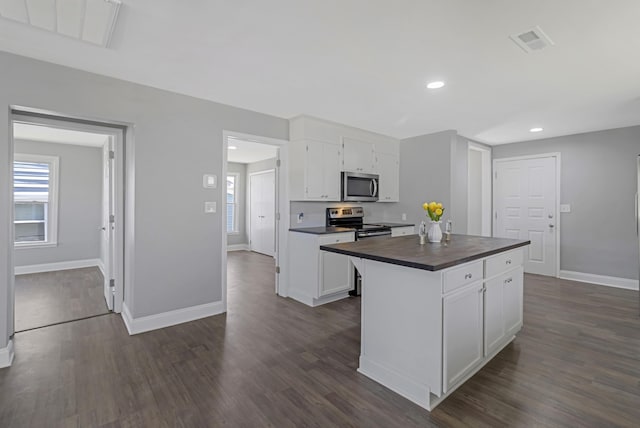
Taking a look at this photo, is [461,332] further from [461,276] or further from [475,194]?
[475,194]

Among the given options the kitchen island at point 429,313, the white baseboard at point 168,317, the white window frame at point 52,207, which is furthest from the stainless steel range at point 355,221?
the white window frame at point 52,207

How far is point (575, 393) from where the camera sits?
2.05 m

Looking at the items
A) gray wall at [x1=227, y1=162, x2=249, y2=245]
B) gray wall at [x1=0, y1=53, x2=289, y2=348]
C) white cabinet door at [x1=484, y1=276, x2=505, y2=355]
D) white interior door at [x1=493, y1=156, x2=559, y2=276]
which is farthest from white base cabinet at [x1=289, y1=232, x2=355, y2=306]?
gray wall at [x1=227, y1=162, x2=249, y2=245]

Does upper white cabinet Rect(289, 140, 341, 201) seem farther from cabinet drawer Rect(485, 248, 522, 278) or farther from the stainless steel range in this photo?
cabinet drawer Rect(485, 248, 522, 278)

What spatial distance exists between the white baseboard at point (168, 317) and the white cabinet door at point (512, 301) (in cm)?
286

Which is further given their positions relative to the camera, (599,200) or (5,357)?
(599,200)

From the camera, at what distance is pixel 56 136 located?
5.24 m

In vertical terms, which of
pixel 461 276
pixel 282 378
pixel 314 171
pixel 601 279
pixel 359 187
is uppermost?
pixel 314 171

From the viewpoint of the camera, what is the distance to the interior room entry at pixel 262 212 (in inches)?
294

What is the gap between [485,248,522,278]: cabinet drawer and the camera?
2344 mm

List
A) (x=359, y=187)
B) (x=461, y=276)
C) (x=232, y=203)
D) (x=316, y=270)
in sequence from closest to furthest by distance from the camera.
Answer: (x=461, y=276) < (x=316, y=270) < (x=359, y=187) < (x=232, y=203)

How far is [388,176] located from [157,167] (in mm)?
3514

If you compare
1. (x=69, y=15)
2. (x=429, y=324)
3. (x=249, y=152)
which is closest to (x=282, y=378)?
(x=429, y=324)

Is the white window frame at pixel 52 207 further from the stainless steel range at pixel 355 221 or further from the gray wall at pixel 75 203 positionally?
the stainless steel range at pixel 355 221
